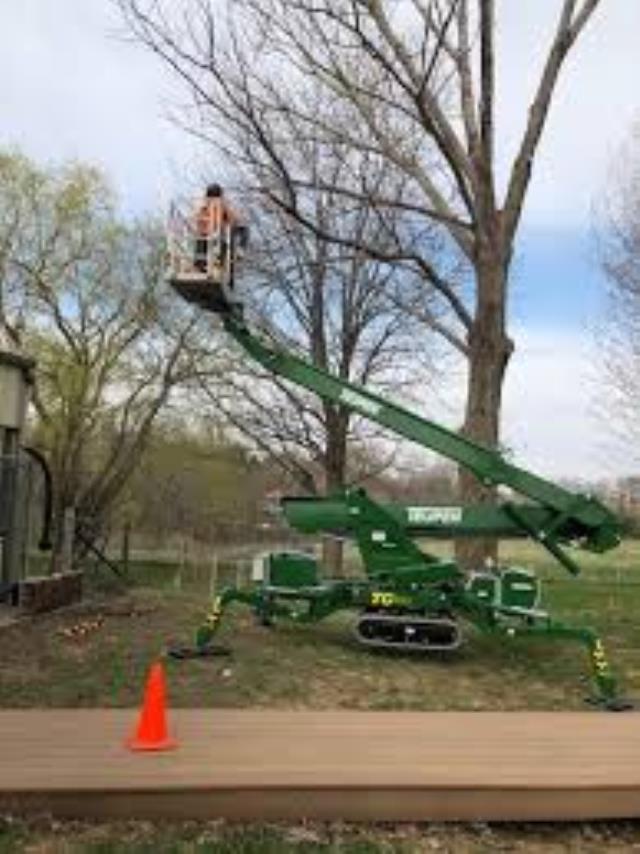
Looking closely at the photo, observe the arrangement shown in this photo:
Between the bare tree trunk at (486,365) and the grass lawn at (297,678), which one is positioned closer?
the grass lawn at (297,678)

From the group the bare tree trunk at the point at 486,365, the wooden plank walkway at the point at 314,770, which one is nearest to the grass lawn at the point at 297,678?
the wooden plank walkway at the point at 314,770

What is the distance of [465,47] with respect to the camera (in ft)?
73.7

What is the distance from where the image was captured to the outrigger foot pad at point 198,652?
14.1m

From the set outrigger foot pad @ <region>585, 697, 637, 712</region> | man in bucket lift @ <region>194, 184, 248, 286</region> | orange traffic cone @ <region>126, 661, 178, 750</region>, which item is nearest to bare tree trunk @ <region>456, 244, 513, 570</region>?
man in bucket lift @ <region>194, 184, 248, 286</region>

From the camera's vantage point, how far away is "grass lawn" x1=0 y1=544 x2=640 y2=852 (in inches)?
315

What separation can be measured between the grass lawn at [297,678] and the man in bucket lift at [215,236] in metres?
3.60

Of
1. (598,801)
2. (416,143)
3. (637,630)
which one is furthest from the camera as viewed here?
(416,143)

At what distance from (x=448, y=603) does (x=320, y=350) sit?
71.7 feet

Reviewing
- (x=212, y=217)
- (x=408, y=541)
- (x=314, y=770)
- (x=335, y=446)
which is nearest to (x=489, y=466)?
(x=408, y=541)

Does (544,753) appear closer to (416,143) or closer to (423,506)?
(423,506)

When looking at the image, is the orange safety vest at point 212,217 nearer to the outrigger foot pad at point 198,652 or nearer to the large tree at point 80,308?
the outrigger foot pad at point 198,652

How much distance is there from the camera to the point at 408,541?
50.1 ft

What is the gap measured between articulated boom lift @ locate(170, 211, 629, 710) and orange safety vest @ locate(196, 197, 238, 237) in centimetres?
45

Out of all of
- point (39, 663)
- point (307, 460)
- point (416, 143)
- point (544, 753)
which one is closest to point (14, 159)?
point (307, 460)
